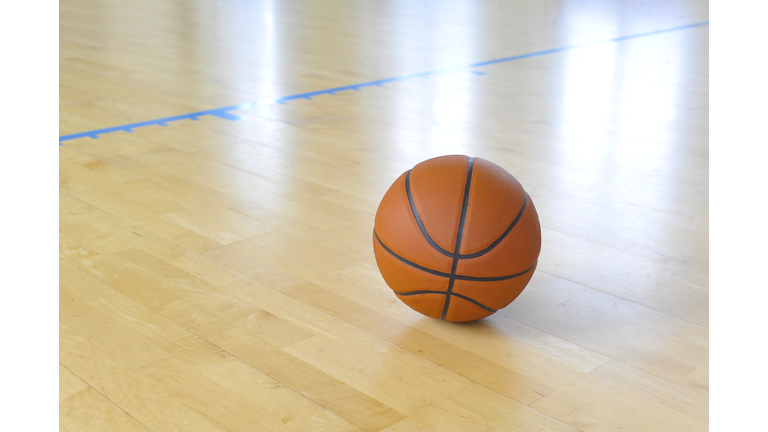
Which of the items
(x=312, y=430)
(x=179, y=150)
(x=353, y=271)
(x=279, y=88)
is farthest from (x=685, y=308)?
(x=279, y=88)

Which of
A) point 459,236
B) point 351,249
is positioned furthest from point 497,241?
point 351,249

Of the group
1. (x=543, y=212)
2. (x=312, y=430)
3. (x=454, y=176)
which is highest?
(x=454, y=176)

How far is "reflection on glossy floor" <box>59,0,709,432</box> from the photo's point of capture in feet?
5.26

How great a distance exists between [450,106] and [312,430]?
2.97 metres

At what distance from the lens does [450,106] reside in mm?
4227

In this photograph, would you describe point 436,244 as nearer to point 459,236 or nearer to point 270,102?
point 459,236

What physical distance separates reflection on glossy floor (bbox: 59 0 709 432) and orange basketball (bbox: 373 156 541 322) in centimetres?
12

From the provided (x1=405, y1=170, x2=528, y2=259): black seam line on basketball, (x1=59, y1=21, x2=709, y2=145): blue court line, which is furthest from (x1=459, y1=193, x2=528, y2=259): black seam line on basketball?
(x1=59, y1=21, x2=709, y2=145): blue court line

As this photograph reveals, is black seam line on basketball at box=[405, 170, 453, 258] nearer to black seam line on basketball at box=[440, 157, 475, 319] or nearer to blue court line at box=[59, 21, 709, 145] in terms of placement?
black seam line on basketball at box=[440, 157, 475, 319]

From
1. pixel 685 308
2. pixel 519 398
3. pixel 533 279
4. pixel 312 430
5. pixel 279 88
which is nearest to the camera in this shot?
pixel 312 430

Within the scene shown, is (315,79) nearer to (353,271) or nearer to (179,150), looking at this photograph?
(179,150)

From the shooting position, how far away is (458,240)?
5.69ft

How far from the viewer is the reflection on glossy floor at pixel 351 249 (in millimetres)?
1603

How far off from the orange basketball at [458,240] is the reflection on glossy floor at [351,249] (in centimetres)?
12
